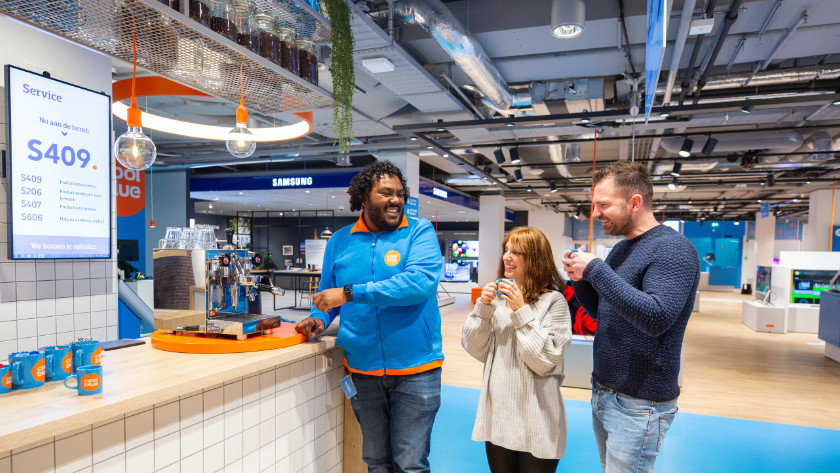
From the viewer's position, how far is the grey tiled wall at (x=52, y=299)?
3.37 metres

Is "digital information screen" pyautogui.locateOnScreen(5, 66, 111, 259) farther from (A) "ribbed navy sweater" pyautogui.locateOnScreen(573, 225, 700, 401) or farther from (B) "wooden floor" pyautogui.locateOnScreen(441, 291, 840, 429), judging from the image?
(B) "wooden floor" pyautogui.locateOnScreen(441, 291, 840, 429)

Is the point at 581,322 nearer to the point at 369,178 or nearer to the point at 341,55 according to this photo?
the point at 341,55

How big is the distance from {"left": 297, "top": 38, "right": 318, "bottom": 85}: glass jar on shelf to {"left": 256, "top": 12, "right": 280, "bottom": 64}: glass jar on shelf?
21 centimetres

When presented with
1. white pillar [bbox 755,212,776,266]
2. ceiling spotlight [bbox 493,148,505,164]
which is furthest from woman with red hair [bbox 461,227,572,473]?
white pillar [bbox 755,212,776,266]

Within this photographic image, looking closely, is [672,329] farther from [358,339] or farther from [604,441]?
[358,339]

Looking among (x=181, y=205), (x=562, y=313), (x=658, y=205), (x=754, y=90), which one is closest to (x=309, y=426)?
(x=562, y=313)

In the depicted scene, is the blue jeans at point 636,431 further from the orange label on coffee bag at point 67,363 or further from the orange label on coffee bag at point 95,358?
the orange label on coffee bag at point 67,363

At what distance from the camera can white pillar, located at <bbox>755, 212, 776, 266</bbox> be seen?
59.6 ft

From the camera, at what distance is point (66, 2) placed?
1.89 meters

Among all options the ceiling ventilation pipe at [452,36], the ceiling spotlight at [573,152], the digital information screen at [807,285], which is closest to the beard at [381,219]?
the ceiling ventilation pipe at [452,36]

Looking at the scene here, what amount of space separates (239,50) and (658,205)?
61.5 ft

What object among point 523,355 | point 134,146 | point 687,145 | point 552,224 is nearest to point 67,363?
point 134,146

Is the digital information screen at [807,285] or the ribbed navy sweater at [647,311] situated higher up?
the ribbed navy sweater at [647,311]

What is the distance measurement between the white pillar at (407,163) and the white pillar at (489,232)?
255 inches
